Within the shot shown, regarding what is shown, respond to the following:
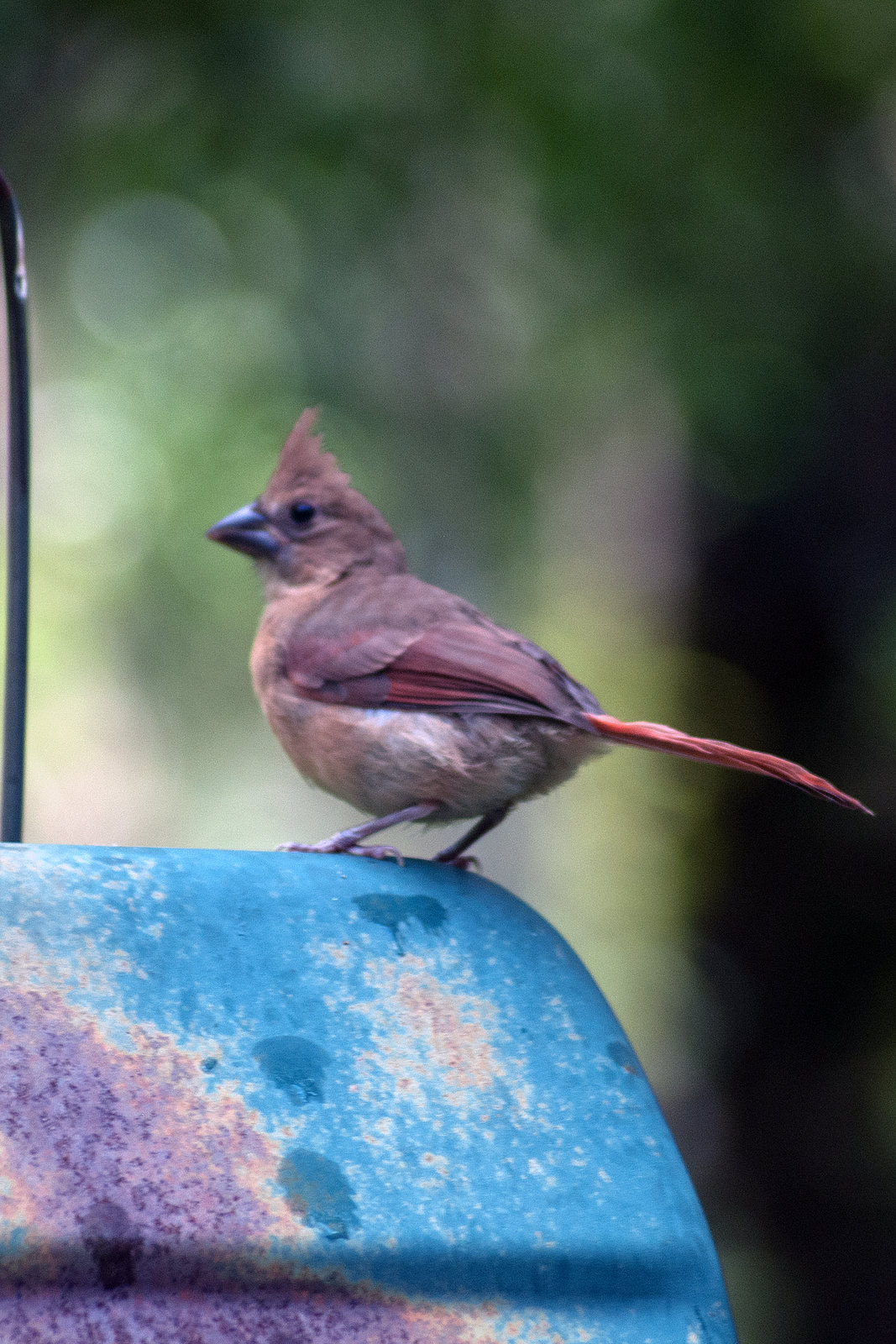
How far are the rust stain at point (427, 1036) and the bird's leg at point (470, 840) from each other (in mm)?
957

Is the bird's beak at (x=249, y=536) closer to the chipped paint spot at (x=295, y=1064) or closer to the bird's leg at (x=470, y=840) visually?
the bird's leg at (x=470, y=840)

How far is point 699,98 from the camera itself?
3672 mm

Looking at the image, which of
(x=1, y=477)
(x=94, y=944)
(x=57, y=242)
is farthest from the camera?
(x=1, y=477)

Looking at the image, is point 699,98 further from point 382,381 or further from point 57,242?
point 57,242

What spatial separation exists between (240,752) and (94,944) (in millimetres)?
4978

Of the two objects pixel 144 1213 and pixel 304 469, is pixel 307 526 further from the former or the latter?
pixel 144 1213

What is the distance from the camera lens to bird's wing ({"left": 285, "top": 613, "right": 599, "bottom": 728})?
2686 millimetres

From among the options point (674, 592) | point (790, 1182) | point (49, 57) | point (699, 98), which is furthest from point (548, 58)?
point (790, 1182)

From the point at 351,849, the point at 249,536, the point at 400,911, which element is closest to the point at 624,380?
the point at 249,536

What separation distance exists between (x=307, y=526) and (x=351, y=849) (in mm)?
1314

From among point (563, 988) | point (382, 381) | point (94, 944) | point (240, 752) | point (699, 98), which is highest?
point (699, 98)

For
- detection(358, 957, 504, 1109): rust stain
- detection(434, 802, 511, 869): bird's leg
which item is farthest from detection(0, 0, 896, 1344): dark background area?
detection(358, 957, 504, 1109): rust stain

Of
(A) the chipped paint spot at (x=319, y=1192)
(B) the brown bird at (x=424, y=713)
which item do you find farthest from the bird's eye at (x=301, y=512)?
(A) the chipped paint spot at (x=319, y=1192)

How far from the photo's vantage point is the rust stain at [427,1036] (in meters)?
1.54
